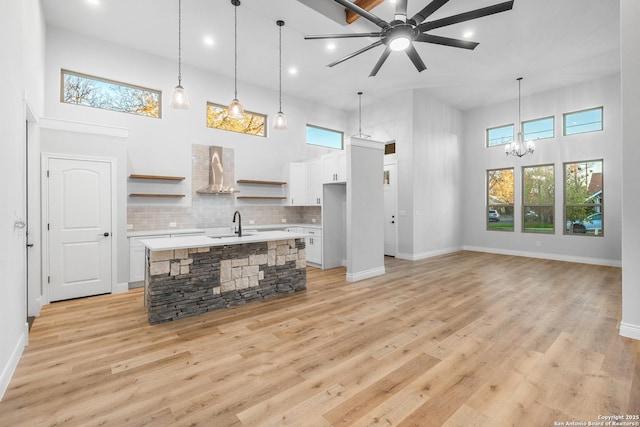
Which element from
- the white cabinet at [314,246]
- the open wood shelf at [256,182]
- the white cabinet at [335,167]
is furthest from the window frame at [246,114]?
the white cabinet at [314,246]

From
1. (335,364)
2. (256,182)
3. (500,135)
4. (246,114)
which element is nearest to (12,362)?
(335,364)

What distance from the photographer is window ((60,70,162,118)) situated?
4.87 m

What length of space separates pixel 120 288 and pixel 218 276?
1.98 m

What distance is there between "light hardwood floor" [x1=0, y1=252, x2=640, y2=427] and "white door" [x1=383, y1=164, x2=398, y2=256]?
3444mm

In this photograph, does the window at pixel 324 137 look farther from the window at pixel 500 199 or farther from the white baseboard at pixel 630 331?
the white baseboard at pixel 630 331

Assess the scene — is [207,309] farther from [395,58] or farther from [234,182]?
[395,58]

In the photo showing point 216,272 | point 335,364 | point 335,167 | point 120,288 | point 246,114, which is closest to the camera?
point 335,364

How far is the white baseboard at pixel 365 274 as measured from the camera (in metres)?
5.14

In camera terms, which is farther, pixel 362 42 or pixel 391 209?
pixel 391 209

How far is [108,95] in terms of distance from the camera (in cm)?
519

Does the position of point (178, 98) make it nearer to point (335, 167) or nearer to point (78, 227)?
point (78, 227)

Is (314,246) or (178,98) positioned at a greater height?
(178,98)

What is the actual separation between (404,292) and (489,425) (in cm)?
276

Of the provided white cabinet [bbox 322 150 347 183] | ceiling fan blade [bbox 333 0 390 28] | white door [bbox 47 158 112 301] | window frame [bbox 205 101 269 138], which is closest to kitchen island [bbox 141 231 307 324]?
white door [bbox 47 158 112 301]
